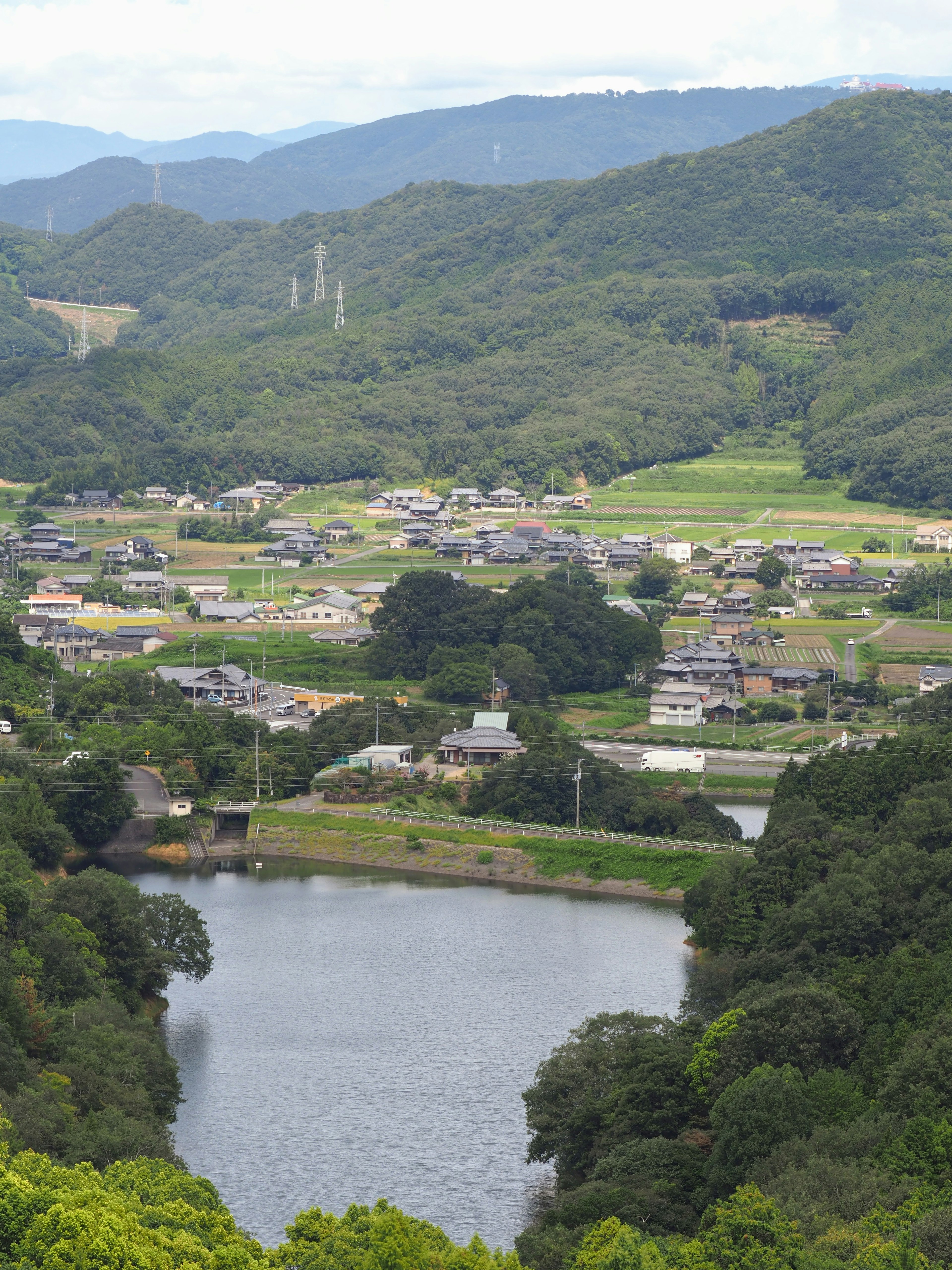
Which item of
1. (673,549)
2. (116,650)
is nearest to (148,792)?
(116,650)

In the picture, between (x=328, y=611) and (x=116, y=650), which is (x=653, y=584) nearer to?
(x=328, y=611)

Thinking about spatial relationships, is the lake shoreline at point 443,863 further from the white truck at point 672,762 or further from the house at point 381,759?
the white truck at point 672,762

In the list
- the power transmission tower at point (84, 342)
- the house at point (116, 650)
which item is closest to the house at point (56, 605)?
the house at point (116, 650)

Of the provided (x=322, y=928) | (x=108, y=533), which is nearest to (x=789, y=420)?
(x=108, y=533)

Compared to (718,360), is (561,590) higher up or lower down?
lower down

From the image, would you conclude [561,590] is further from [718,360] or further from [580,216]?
[580,216]
